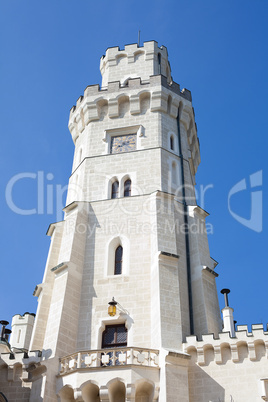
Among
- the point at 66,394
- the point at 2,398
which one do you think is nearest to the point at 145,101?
the point at 66,394

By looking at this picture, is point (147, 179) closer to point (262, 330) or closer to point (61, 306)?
point (61, 306)

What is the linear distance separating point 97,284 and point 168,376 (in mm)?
5604

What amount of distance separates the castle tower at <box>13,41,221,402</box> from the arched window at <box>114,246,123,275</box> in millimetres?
48

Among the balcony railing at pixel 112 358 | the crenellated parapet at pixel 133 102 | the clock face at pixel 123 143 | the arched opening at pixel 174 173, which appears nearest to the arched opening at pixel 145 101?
the crenellated parapet at pixel 133 102

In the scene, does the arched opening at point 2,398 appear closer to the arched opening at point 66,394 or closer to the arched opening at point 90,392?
the arched opening at point 66,394

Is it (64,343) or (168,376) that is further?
(64,343)

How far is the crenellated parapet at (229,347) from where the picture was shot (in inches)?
748

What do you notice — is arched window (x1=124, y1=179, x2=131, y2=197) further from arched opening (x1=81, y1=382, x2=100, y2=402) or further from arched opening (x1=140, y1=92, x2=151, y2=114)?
arched opening (x1=81, y1=382, x2=100, y2=402)

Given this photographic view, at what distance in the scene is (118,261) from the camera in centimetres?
2298

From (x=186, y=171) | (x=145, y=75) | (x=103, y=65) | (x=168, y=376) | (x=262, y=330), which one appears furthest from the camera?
(x=103, y=65)

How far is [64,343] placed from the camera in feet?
65.3

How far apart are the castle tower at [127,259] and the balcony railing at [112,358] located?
0.04 metres

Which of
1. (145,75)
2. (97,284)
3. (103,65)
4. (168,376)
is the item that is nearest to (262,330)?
(168,376)

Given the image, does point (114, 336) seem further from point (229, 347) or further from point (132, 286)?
point (229, 347)
